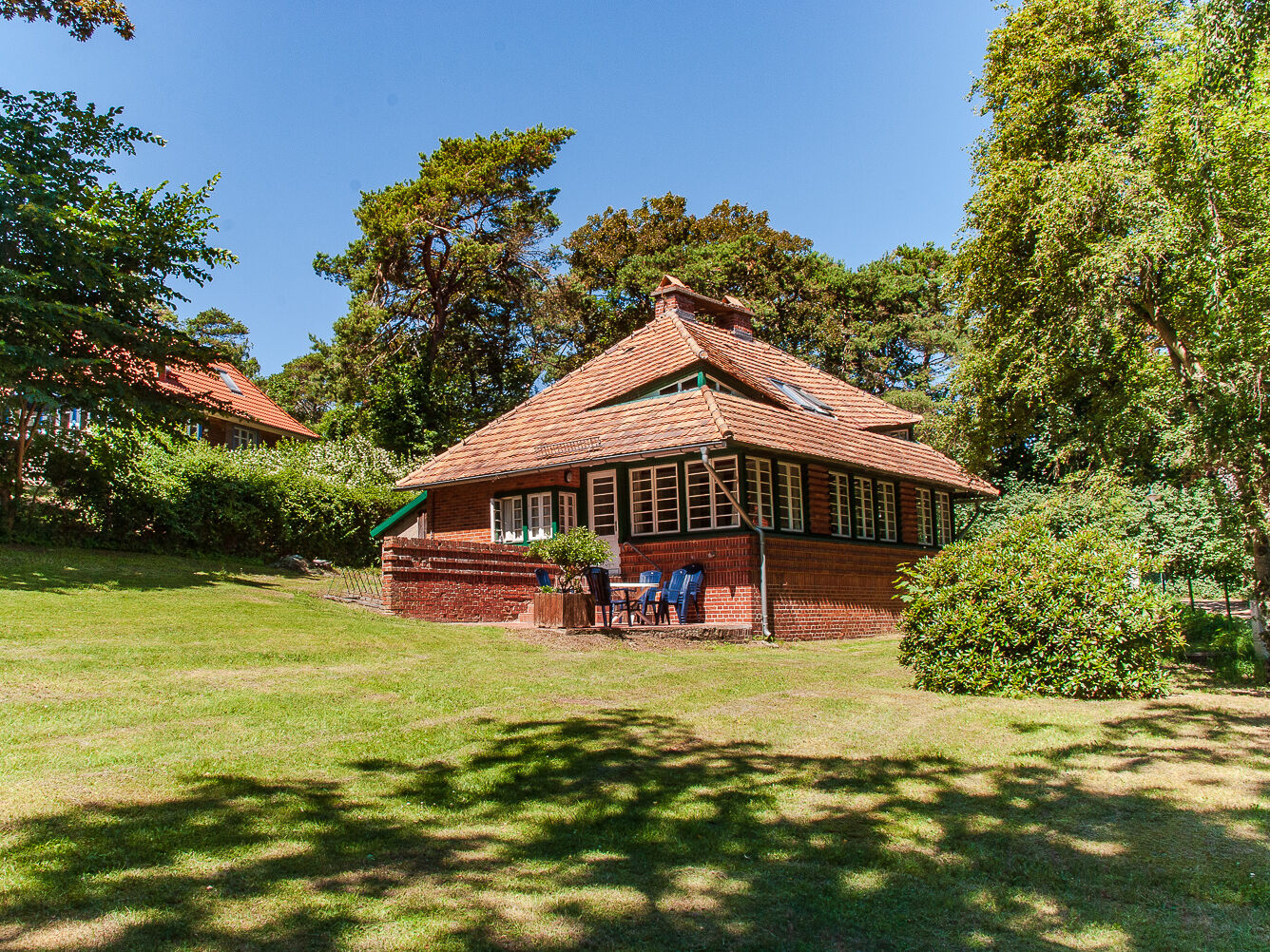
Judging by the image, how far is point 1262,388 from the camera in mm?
11977

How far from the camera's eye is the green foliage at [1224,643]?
1361 centimetres

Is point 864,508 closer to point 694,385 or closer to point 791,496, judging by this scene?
point 791,496

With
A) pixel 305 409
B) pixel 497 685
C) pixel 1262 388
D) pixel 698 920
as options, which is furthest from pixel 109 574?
pixel 305 409

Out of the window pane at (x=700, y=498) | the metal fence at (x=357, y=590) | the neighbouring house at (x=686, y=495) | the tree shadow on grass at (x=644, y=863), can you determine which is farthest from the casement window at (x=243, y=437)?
the tree shadow on grass at (x=644, y=863)

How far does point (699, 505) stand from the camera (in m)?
17.9

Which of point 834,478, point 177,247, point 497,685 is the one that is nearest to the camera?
point 497,685

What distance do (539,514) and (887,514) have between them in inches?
353

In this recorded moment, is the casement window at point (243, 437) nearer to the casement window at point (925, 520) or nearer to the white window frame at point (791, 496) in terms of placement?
the white window frame at point (791, 496)

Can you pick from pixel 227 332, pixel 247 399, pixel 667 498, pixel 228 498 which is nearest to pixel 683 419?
pixel 667 498

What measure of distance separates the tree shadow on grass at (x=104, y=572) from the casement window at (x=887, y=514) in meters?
14.2

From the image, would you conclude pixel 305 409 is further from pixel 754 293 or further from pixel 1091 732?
pixel 1091 732

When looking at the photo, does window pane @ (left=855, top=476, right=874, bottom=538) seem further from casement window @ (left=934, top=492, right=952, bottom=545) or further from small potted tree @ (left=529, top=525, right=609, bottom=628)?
small potted tree @ (left=529, top=525, right=609, bottom=628)

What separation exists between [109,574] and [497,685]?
10.6m

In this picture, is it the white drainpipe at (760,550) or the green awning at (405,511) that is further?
the green awning at (405,511)
